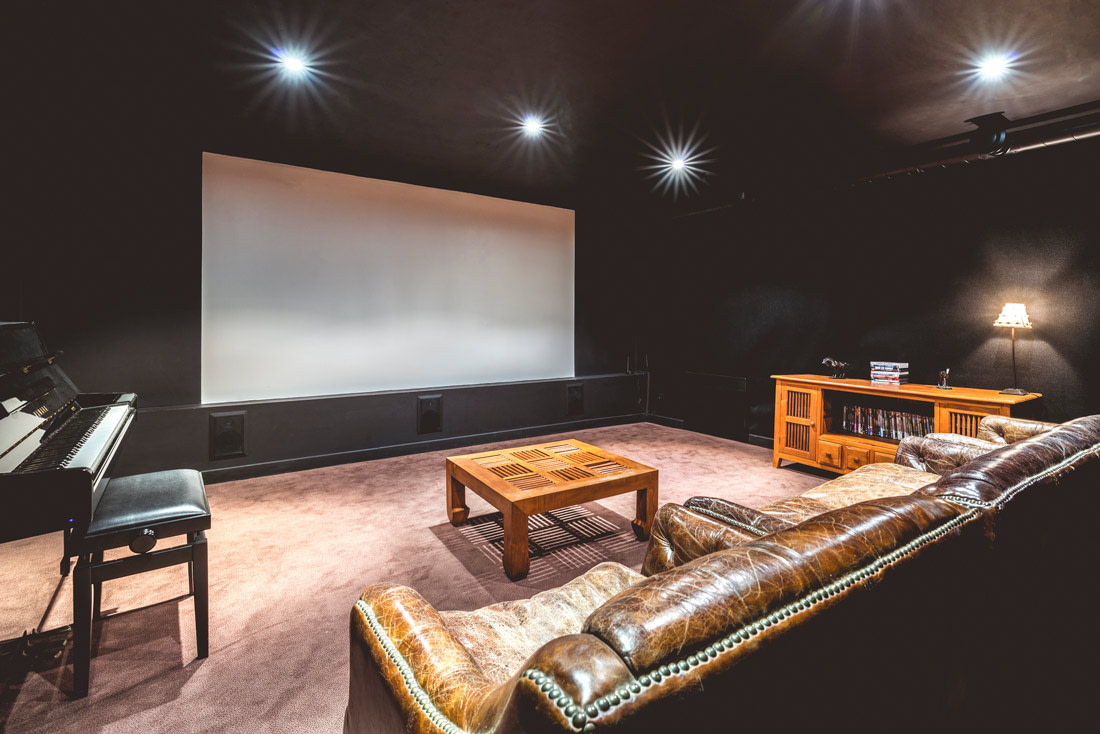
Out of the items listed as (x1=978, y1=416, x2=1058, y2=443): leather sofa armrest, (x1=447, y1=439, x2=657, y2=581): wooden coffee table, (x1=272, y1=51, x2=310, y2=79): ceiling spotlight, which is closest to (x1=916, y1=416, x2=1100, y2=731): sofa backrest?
(x1=978, y1=416, x2=1058, y2=443): leather sofa armrest

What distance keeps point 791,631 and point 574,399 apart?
5548mm

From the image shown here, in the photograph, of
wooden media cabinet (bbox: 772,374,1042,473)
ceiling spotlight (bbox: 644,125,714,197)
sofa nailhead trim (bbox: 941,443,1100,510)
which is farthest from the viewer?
ceiling spotlight (bbox: 644,125,714,197)

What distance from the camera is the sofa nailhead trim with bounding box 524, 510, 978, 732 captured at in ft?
1.56

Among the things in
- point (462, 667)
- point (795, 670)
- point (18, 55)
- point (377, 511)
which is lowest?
point (377, 511)

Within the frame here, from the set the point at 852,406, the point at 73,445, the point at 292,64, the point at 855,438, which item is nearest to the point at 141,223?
the point at 292,64

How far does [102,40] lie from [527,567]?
3.41 meters

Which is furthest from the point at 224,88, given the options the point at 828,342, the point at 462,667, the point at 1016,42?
the point at 828,342

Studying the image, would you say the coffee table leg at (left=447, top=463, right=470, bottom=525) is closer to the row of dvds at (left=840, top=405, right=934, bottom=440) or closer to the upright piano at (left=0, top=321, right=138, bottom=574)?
the upright piano at (left=0, top=321, right=138, bottom=574)

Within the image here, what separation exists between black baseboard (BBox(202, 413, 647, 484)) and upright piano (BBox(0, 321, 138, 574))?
1385 mm

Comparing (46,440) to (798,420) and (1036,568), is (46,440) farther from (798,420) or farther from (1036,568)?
(798,420)

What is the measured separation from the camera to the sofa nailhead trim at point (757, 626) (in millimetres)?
476

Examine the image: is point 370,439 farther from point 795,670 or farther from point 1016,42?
point 1016,42

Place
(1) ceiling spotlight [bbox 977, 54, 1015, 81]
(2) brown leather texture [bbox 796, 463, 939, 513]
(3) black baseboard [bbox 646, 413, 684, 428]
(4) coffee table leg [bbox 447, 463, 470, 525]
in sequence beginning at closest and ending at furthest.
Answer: (2) brown leather texture [bbox 796, 463, 939, 513]
(1) ceiling spotlight [bbox 977, 54, 1015, 81]
(4) coffee table leg [bbox 447, 463, 470, 525]
(3) black baseboard [bbox 646, 413, 684, 428]

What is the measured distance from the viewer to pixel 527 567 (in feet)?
8.35
